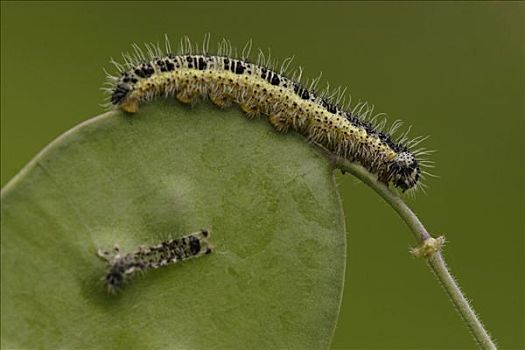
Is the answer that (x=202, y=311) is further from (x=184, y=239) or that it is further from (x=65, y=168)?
(x=65, y=168)

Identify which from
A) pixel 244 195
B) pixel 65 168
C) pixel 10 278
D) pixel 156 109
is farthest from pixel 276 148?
pixel 10 278

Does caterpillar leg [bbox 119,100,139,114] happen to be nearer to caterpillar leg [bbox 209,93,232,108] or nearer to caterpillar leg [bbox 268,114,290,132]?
caterpillar leg [bbox 209,93,232,108]

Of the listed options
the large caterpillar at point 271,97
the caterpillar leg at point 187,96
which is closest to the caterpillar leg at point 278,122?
the large caterpillar at point 271,97

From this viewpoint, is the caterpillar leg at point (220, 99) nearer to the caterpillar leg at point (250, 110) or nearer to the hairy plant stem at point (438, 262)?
the caterpillar leg at point (250, 110)

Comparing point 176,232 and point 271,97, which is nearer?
point 176,232

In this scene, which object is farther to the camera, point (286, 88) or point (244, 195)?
point (286, 88)

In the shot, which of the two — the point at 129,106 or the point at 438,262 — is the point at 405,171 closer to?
the point at 438,262

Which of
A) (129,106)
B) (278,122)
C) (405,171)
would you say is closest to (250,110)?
(278,122)
